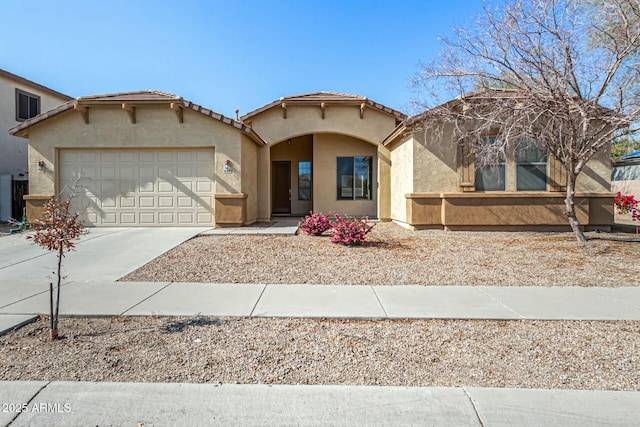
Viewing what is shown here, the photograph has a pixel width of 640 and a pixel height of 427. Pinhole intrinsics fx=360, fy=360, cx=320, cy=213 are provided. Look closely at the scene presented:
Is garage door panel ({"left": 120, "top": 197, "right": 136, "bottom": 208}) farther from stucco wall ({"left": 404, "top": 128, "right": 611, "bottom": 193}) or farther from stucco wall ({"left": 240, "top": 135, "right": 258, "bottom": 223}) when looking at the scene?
stucco wall ({"left": 404, "top": 128, "right": 611, "bottom": 193})

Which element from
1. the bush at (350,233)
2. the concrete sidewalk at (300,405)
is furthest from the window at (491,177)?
the concrete sidewalk at (300,405)

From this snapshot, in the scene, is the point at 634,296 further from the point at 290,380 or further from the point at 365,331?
the point at 290,380

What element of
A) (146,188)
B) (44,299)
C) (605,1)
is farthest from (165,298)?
(605,1)

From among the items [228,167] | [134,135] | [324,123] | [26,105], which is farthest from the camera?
[26,105]

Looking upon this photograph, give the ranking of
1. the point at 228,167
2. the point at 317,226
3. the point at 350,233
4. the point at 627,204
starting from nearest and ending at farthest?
the point at 350,233 → the point at 317,226 → the point at 627,204 → the point at 228,167

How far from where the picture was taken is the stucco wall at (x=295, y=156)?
695 inches

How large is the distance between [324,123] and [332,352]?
12114mm

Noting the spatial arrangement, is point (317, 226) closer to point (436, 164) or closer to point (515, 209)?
point (436, 164)

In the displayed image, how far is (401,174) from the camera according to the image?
12.9 metres

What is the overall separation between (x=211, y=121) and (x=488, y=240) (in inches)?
369

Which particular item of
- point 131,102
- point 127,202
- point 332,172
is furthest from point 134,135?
point 332,172

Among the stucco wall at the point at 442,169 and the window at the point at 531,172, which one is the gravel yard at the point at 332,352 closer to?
the stucco wall at the point at 442,169

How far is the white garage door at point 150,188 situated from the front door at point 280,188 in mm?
6505

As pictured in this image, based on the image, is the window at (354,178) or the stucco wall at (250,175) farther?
the window at (354,178)
